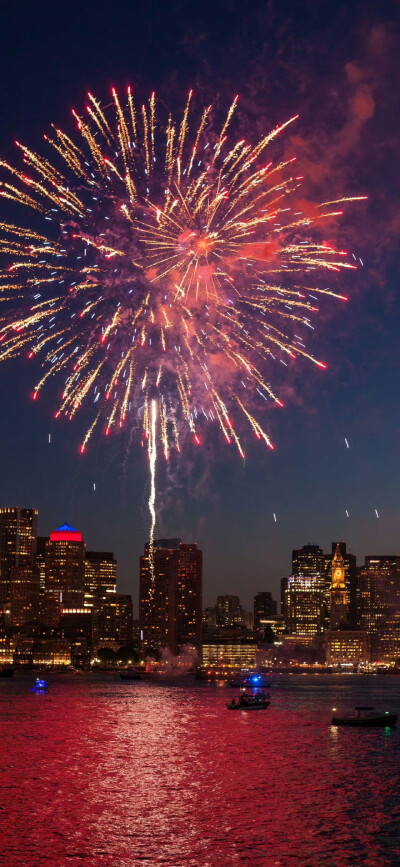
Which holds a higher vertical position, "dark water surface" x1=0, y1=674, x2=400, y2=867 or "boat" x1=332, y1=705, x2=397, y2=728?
"boat" x1=332, y1=705, x2=397, y2=728

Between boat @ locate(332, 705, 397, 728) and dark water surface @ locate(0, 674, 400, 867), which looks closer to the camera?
dark water surface @ locate(0, 674, 400, 867)

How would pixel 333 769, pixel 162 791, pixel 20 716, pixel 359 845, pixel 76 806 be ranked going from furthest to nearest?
pixel 20 716
pixel 333 769
pixel 162 791
pixel 76 806
pixel 359 845

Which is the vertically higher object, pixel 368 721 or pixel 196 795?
pixel 368 721

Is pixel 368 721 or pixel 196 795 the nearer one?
pixel 196 795

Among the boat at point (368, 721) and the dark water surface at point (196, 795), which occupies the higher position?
the boat at point (368, 721)

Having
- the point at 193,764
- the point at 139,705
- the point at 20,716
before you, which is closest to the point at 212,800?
the point at 193,764

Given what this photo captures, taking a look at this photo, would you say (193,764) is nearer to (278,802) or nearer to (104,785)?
(104,785)

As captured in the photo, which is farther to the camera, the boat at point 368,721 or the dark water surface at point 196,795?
the boat at point 368,721

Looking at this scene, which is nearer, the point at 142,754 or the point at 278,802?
the point at 278,802
